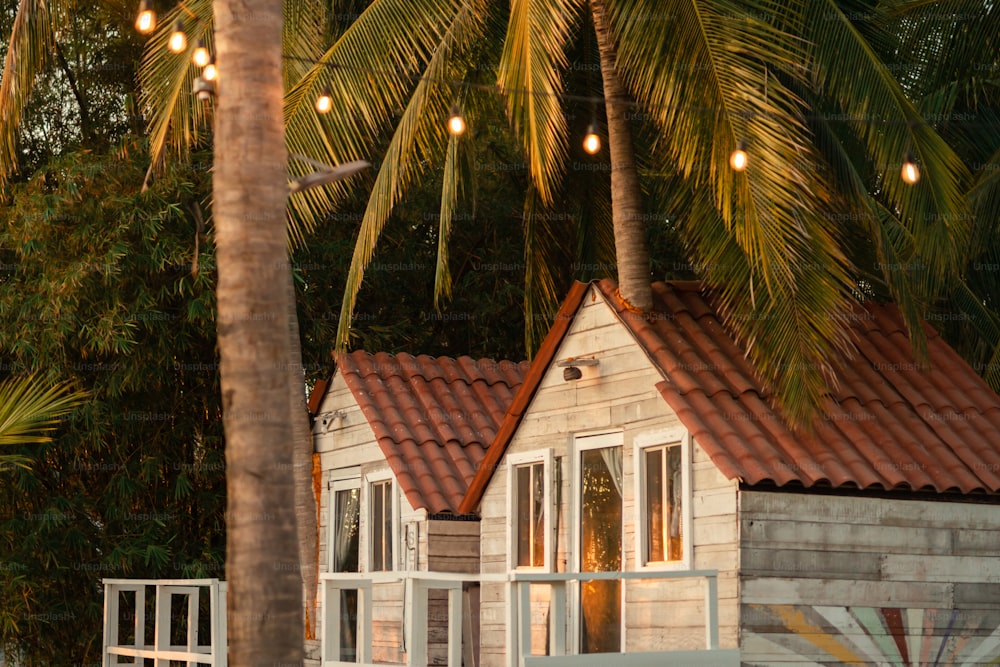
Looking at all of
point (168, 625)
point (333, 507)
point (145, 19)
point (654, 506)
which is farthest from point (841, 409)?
point (333, 507)

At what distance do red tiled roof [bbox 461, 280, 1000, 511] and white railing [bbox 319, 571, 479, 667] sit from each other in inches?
86.0

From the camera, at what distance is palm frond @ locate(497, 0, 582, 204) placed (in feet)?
35.6

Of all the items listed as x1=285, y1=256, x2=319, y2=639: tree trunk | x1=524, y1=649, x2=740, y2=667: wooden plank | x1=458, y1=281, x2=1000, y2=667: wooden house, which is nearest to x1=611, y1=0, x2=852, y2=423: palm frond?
x1=458, y1=281, x2=1000, y2=667: wooden house

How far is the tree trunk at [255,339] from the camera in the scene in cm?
772

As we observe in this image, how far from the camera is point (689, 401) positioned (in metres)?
11.1

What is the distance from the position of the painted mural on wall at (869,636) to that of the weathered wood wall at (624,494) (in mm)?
313

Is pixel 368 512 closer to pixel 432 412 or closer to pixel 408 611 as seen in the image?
pixel 432 412

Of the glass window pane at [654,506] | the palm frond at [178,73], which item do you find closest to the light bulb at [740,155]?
the glass window pane at [654,506]

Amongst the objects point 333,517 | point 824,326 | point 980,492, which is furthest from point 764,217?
point 333,517

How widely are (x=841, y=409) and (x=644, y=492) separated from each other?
1.72 metres

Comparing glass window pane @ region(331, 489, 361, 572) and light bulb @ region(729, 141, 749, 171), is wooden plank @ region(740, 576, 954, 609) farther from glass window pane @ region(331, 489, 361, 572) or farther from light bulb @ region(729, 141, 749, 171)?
glass window pane @ region(331, 489, 361, 572)

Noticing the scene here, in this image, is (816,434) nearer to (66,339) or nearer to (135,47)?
(66,339)

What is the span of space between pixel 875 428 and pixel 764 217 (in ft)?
6.58

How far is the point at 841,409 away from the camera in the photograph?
11469mm
